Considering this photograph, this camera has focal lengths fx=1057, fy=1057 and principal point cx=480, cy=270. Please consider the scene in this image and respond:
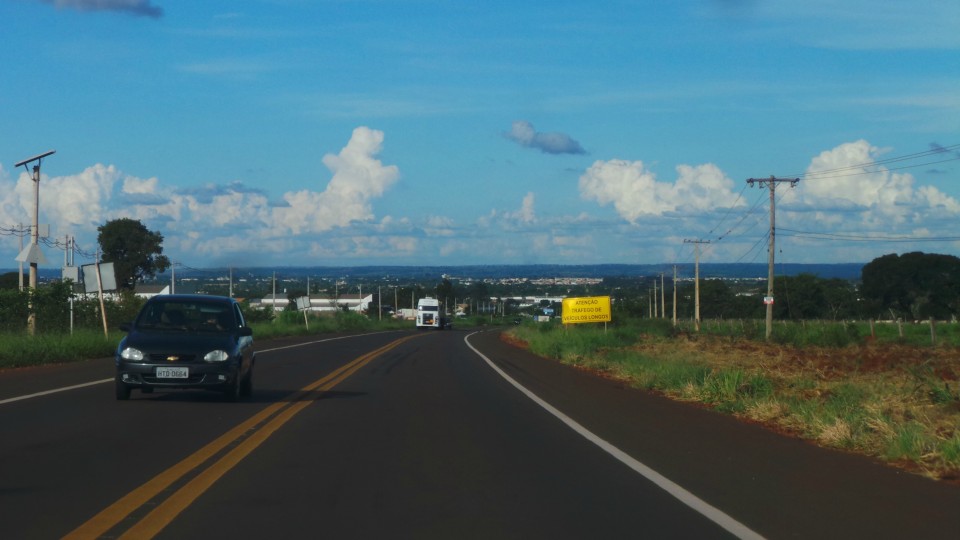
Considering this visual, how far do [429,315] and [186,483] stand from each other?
91.9 metres

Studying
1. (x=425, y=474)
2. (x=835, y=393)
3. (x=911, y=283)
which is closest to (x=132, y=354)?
(x=425, y=474)

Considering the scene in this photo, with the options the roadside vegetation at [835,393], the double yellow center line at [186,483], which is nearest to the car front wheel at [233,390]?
the double yellow center line at [186,483]

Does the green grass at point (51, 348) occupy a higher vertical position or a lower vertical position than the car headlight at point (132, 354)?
lower

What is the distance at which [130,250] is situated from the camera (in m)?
88.8

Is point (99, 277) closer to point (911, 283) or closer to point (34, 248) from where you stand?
point (34, 248)

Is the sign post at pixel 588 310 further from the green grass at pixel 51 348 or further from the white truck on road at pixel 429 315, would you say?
the white truck on road at pixel 429 315

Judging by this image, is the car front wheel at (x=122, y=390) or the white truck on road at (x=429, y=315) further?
the white truck on road at (x=429, y=315)

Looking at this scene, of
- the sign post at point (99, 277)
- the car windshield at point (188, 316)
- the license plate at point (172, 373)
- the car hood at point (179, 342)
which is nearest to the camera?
the license plate at point (172, 373)

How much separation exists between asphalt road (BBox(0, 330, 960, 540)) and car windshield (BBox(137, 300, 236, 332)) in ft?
4.08

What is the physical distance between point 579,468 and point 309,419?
5.38 meters

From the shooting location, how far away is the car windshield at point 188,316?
17.3m

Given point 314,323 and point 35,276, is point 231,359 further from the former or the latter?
point 314,323

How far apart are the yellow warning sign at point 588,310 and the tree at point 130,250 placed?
162 feet

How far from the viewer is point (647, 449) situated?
1220 cm
